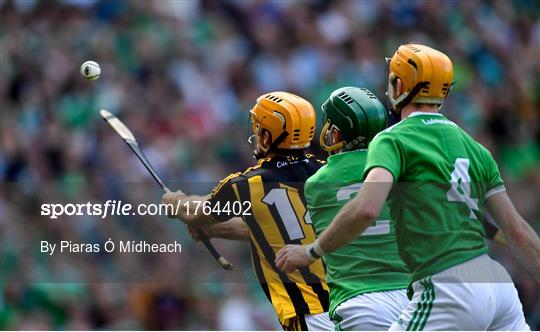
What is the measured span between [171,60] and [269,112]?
611 centimetres

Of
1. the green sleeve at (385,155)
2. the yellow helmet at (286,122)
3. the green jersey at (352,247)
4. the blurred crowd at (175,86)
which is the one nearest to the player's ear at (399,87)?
the green sleeve at (385,155)

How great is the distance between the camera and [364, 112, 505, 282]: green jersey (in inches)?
229

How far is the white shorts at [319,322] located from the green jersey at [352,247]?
0.42 meters

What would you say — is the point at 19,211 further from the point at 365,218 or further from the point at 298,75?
the point at 365,218

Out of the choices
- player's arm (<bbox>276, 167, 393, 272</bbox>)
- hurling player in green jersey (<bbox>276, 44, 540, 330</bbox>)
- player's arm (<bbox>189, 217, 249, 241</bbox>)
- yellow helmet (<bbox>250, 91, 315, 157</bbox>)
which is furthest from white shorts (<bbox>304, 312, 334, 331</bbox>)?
player's arm (<bbox>276, 167, 393, 272</bbox>)

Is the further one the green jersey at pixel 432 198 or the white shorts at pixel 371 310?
the white shorts at pixel 371 310

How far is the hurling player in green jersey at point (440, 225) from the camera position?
5719 millimetres

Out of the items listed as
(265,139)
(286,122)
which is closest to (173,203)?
(265,139)

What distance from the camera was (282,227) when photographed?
23.6 feet

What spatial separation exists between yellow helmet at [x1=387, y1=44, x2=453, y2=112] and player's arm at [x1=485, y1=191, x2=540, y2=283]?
53 centimetres

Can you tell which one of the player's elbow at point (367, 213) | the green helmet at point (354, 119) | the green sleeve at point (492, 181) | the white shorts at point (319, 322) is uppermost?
the player's elbow at point (367, 213)

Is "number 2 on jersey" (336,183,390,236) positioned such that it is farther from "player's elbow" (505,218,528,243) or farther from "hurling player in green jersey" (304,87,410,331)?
"player's elbow" (505,218,528,243)

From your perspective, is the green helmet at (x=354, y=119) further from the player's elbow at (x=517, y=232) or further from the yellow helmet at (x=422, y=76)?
the player's elbow at (x=517, y=232)

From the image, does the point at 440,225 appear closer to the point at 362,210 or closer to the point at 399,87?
the point at 362,210
